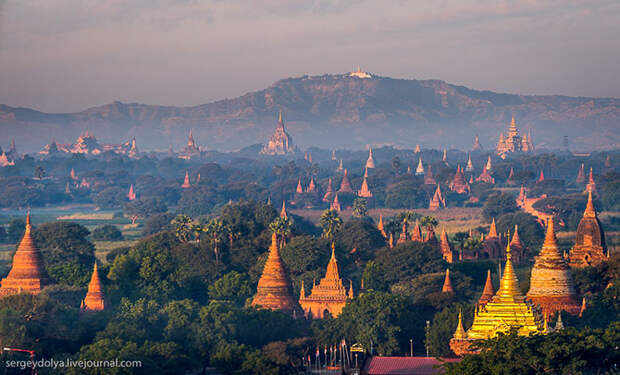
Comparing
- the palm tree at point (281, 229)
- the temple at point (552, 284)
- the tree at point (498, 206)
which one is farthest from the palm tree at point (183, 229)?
the tree at point (498, 206)

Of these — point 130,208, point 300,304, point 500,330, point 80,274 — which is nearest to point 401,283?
point 300,304

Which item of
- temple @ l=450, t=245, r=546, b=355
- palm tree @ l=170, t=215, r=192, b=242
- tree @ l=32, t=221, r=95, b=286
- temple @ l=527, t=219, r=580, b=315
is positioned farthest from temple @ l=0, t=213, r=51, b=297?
temple @ l=450, t=245, r=546, b=355

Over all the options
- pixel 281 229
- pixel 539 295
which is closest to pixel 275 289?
pixel 539 295

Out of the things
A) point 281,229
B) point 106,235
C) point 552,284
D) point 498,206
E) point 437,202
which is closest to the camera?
point 552,284

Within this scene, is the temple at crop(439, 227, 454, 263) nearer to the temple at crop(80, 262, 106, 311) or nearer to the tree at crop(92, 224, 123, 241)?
the temple at crop(80, 262, 106, 311)

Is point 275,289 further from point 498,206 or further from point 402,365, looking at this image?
point 498,206

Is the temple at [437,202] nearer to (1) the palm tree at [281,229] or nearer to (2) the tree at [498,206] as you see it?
(2) the tree at [498,206]

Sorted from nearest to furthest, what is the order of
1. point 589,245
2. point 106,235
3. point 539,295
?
point 539,295
point 589,245
point 106,235

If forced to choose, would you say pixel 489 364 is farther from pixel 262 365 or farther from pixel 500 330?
pixel 262 365
